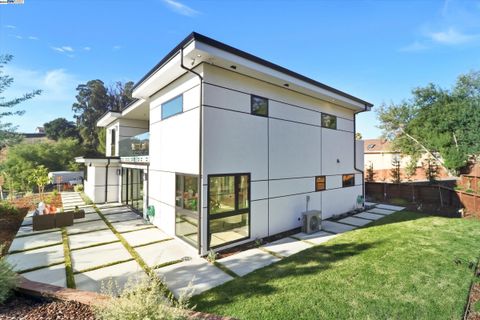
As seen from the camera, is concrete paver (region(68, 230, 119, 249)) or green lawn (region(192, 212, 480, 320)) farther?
concrete paver (region(68, 230, 119, 249))

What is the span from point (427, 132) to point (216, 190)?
72.6 feet

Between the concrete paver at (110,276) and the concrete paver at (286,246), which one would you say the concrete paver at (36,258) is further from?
the concrete paver at (286,246)

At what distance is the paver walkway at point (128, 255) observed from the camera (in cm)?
500

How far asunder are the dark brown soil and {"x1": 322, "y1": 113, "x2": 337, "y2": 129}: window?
32.4ft

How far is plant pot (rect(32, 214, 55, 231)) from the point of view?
327 inches

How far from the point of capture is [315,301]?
4.01 m

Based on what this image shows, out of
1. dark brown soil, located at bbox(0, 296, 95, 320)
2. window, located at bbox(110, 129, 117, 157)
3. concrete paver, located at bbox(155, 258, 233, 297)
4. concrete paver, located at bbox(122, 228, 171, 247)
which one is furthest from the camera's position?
window, located at bbox(110, 129, 117, 157)

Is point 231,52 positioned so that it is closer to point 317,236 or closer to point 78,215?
point 317,236

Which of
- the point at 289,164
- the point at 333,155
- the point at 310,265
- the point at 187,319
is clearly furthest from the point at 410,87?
the point at 187,319

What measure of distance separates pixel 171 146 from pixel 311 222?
19.3ft

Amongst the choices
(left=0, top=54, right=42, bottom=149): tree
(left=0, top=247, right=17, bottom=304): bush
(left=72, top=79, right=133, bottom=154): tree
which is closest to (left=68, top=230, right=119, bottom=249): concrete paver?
(left=0, top=247, right=17, bottom=304): bush

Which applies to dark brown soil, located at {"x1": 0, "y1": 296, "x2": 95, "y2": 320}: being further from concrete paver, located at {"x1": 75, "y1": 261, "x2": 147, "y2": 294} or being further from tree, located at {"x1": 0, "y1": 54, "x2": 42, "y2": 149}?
tree, located at {"x1": 0, "y1": 54, "x2": 42, "y2": 149}

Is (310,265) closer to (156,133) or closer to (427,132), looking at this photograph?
(156,133)

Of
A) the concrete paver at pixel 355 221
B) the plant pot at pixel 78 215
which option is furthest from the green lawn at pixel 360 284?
the plant pot at pixel 78 215
